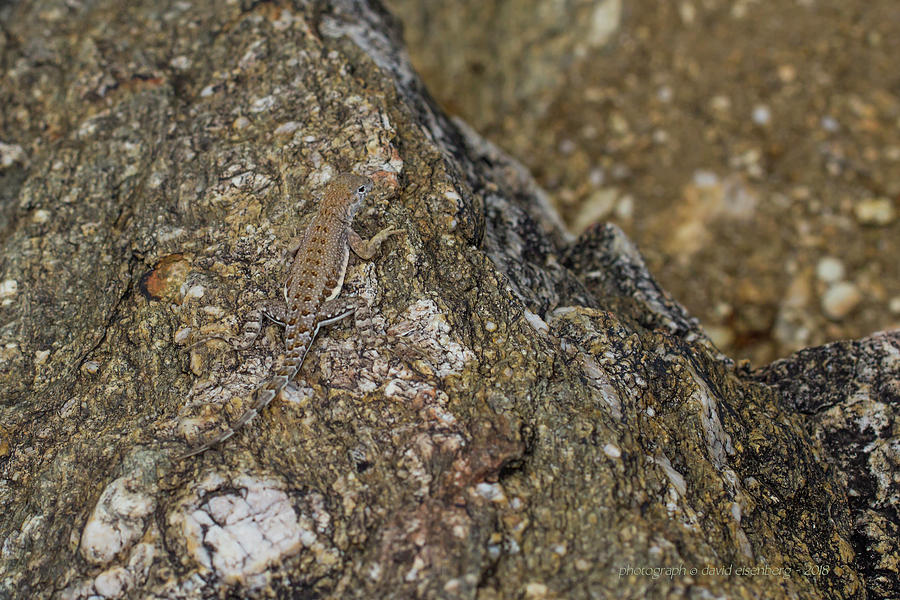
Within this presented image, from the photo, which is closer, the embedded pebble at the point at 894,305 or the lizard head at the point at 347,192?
the lizard head at the point at 347,192

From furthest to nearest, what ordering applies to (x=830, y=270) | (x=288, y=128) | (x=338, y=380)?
(x=830, y=270) < (x=288, y=128) < (x=338, y=380)

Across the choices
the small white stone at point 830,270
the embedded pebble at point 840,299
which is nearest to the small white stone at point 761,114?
the small white stone at point 830,270

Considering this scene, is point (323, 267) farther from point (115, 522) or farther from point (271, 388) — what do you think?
point (115, 522)

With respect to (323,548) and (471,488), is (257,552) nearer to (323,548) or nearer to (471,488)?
(323,548)

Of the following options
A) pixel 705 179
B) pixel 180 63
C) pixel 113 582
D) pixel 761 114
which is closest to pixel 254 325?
pixel 113 582

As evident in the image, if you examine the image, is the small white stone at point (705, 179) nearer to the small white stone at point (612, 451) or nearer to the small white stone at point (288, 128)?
the small white stone at point (288, 128)
